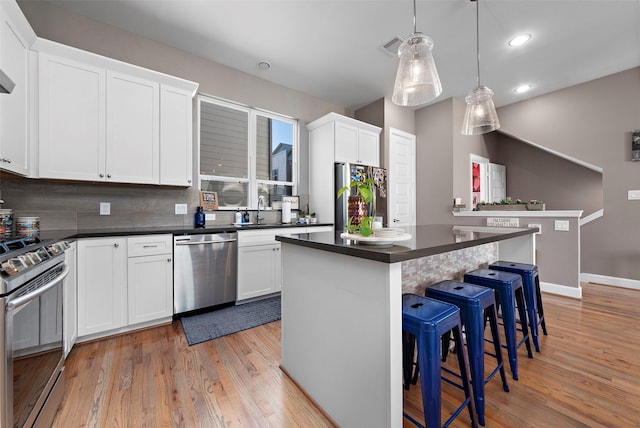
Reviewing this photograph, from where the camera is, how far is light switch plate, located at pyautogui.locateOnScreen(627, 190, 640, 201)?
367 cm

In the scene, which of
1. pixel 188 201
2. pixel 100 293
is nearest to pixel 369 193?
pixel 100 293

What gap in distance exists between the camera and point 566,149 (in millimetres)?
4320

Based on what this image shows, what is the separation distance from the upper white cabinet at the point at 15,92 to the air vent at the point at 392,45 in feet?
10.6

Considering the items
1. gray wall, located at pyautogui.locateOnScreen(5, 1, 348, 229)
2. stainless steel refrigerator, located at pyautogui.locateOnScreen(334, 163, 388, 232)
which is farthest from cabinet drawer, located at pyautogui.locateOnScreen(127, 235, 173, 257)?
stainless steel refrigerator, located at pyautogui.locateOnScreen(334, 163, 388, 232)

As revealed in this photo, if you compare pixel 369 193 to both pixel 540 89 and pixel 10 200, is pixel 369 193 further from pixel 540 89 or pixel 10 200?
pixel 540 89

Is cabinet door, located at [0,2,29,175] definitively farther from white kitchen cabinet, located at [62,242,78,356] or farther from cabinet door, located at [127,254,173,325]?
cabinet door, located at [127,254,173,325]

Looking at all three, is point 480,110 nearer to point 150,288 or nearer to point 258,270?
point 258,270

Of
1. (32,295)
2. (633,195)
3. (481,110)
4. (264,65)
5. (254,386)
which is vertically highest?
(264,65)

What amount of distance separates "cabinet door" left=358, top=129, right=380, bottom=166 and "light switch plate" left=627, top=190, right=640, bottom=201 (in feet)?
11.6

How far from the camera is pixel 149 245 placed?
8.04 ft

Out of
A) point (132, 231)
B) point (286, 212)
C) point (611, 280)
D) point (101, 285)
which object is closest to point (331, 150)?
point (286, 212)

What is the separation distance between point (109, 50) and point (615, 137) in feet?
21.8

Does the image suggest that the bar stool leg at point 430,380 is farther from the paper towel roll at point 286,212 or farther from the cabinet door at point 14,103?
the paper towel roll at point 286,212

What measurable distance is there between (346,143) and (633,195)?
4097 millimetres
